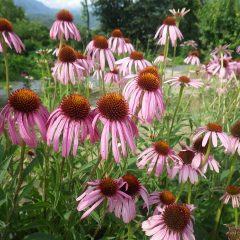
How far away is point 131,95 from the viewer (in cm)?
140

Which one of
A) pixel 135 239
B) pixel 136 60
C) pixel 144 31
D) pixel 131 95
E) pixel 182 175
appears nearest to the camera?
pixel 131 95

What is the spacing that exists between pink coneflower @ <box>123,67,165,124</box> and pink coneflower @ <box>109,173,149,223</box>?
0.67 ft

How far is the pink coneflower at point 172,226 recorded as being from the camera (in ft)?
3.90

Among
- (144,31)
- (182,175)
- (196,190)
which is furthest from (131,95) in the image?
(144,31)

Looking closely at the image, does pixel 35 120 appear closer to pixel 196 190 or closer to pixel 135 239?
pixel 135 239

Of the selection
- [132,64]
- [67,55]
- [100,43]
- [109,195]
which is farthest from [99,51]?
[109,195]

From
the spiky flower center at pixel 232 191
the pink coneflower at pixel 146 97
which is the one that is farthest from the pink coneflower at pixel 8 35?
the spiky flower center at pixel 232 191

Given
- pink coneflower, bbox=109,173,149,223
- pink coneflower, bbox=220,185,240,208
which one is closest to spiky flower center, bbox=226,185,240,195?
pink coneflower, bbox=220,185,240,208

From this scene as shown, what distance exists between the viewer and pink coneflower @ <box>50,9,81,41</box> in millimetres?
2197

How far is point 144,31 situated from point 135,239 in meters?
11.9

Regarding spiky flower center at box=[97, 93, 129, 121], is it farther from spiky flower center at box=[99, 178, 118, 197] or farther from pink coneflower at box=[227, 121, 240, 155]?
A: pink coneflower at box=[227, 121, 240, 155]

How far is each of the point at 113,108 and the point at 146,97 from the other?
24 cm

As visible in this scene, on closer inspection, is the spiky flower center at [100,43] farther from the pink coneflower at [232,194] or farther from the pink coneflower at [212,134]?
the pink coneflower at [232,194]

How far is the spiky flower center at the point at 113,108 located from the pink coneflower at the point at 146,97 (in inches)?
6.0
